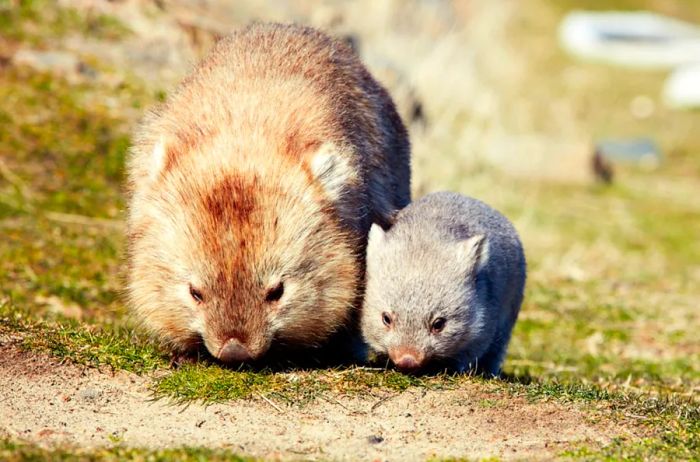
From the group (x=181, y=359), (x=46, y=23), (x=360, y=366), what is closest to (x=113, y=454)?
(x=181, y=359)

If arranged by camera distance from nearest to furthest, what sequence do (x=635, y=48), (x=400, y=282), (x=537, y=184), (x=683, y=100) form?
(x=400, y=282) < (x=537, y=184) < (x=683, y=100) < (x=635, y=48)

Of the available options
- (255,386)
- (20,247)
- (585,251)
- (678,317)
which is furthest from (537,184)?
(255,386)

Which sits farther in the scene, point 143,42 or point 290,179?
point 143,42

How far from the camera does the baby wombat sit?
603cm

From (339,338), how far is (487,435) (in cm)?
139

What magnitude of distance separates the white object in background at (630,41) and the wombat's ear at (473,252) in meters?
24.7

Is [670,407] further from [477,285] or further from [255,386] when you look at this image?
[255,386]

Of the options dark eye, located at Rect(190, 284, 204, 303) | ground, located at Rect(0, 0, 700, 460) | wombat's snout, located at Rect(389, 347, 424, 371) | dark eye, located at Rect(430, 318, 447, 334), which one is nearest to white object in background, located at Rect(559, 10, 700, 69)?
ground, located at Rect(0, 0, 700, 460)

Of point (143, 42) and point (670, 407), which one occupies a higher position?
point (143, 42)

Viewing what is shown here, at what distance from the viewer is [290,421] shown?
5.19m

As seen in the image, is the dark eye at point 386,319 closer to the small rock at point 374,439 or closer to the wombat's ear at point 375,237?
the wombat's ear at point 375,237

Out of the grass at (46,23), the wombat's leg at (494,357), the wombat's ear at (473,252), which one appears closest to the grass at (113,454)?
the wombat's ear at (473,252)

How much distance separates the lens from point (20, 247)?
359 inches

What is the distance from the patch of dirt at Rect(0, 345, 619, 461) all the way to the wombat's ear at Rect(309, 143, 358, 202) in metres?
1.21
